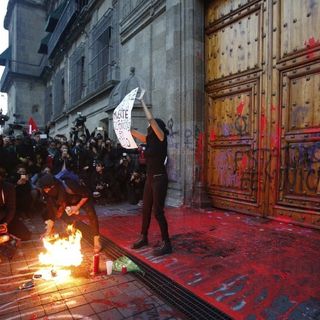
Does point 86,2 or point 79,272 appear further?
point 86,2

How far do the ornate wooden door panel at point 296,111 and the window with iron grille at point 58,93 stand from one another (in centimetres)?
1990

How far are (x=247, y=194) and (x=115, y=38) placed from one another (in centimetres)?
887

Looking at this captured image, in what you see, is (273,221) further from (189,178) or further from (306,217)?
(189,178)

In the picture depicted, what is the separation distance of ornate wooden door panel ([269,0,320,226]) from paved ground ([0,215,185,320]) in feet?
10.6

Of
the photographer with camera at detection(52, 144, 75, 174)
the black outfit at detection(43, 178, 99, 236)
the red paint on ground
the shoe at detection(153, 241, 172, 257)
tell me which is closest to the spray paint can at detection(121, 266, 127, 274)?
the red paint on ground

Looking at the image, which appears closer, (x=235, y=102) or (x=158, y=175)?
(x=158, y=175)

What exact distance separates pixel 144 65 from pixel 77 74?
10161 millimetres

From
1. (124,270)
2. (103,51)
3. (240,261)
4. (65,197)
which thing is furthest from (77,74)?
(240,261)

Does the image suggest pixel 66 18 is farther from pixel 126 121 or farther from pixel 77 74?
pixel 126 121

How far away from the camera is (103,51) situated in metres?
13.9

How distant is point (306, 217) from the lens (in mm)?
4953

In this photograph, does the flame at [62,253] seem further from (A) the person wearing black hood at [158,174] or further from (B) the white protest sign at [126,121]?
(B) the white protest sign at [126,121]

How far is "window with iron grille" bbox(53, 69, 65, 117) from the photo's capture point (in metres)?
23.1

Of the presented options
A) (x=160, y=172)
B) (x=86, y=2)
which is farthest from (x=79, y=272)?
(x=86, y=2)
